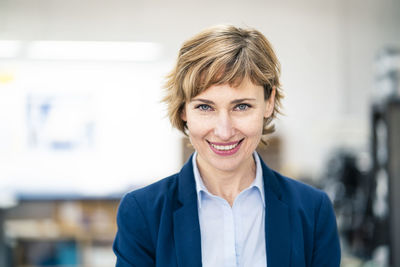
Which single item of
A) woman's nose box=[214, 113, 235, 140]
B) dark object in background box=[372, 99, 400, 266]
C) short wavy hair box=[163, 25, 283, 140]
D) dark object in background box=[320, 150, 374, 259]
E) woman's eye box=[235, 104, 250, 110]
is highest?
short wavy hair box=[163, 25, 283, 140]

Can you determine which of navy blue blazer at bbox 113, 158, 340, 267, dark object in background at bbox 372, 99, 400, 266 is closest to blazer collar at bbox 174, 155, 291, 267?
navy blue blazer at bbox 113, 158, 340, 267

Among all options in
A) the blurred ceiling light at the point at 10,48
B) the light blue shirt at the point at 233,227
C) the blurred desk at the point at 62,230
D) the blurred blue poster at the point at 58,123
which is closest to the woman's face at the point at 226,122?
the light blue shirt at the point at 233,227

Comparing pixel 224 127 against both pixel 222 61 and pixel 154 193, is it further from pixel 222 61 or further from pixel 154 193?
pixel 154 193

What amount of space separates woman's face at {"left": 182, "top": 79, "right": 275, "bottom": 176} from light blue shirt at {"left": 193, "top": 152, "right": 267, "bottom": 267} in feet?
0.36

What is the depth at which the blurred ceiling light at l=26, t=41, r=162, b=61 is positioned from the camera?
617cm

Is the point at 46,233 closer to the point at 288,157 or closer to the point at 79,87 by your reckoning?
the point at 79,87

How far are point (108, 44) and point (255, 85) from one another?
5.18 meters

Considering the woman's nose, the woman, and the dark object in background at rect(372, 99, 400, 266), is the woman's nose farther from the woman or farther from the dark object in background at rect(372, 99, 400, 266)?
the dark object in background at rect(372, 99, 400, 266)

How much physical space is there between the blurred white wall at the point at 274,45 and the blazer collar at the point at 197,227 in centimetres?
613

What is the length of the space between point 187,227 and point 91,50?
546cm

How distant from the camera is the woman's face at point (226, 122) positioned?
115cm

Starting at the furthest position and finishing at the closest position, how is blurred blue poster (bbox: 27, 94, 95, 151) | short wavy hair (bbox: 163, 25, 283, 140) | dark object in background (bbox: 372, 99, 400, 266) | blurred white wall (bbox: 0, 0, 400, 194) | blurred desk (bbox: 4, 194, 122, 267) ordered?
1. blurred white wall (bbox: 0, 0, 400, 194)
2. blurred blue poster (bbox: 27, 94, 95, 151)
3. blurred desk (bbox: 4, 194, 122, 267)
4. dark object in background (bbox: 372, 99, 400, 266)
5. short wavy hair (bbox: 163, 25, 283, 140)

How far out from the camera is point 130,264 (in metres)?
1.21

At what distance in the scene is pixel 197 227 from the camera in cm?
122
